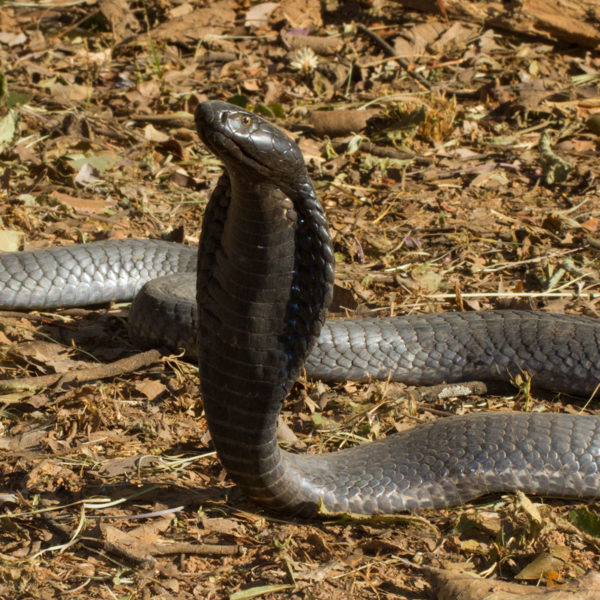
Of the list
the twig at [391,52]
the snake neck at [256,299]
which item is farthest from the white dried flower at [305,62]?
the snake neck at [256,299]

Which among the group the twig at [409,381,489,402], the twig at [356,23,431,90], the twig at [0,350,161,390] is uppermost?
the twig at [356,23,431,90]

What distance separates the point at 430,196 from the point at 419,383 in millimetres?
2466

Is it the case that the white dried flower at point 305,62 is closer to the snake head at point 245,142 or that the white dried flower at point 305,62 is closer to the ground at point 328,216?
the ground at point 328,216

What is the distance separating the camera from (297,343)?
10.6 feet

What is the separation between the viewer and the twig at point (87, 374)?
4.77 m

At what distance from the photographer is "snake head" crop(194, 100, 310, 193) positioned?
2818 mm

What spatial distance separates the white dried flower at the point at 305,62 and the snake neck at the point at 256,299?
6374 mm

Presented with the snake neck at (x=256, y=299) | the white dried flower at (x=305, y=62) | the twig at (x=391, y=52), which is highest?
the snake neck at (x=256, y=299)

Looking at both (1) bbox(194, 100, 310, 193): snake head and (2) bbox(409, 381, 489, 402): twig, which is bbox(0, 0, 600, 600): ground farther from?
(1) bbox(194, 100, 310, 193): snake head

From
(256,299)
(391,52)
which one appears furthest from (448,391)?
(391,52)

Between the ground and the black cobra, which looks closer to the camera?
the black cobra

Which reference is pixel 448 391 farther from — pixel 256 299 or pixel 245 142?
pixel 245 142

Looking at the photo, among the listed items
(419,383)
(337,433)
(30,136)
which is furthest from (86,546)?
(30,136)

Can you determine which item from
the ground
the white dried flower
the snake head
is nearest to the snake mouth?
the snake head
